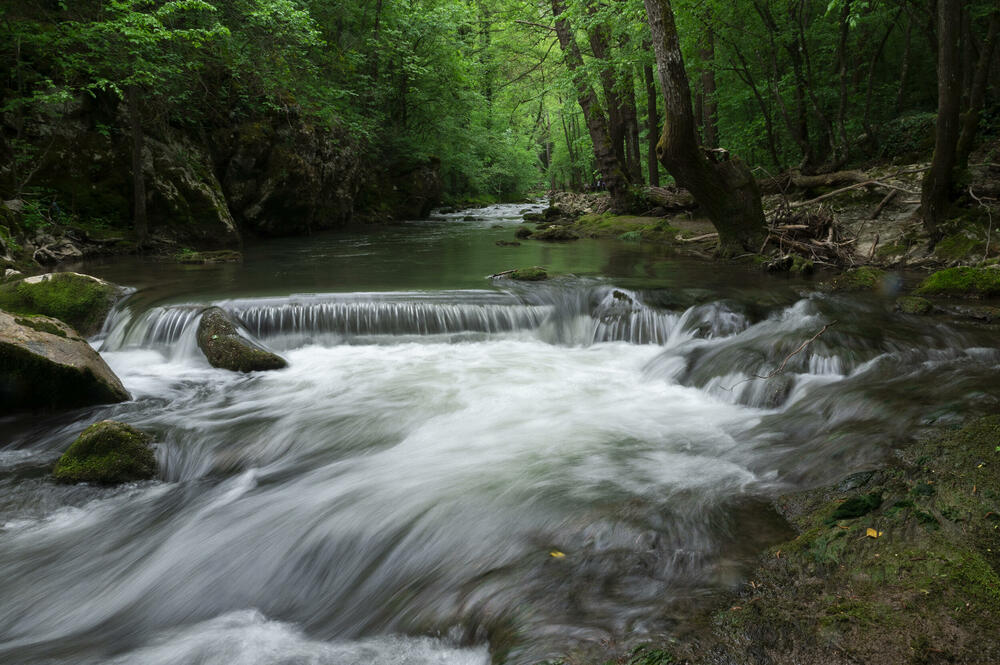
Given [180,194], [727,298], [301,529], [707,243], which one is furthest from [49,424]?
[707,243]

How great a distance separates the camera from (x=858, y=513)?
2607mm

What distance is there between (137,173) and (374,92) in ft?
33.4

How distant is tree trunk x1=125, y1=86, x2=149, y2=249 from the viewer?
12.0 meters

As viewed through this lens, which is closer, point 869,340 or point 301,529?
point 301,529

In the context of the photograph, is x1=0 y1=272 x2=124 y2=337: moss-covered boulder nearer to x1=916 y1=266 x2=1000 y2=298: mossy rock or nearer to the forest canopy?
the forest canopy

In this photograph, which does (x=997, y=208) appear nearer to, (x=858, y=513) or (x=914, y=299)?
(x=914, y=299)

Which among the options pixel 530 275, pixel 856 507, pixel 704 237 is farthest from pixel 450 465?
pixel 704 237

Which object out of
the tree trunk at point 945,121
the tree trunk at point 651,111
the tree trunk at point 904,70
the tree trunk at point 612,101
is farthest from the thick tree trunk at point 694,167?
the tree trunk at point 612,101

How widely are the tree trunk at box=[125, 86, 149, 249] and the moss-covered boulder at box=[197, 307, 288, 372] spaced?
23.7 ft

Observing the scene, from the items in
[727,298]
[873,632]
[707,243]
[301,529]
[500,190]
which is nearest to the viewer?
[873,632]

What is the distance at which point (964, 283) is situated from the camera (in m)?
7.25

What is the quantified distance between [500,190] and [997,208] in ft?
122

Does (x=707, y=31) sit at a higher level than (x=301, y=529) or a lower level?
higher

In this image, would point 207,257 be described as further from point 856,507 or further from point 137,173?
point 856,507
